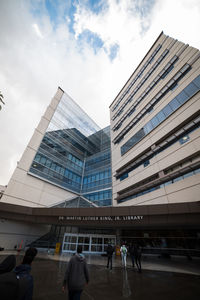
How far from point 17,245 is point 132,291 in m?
19.0

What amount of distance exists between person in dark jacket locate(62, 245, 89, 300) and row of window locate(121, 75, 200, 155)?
18342mm

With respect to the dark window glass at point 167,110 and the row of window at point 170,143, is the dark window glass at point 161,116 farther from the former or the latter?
the row of window at point 170,143

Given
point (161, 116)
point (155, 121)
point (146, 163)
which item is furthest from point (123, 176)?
→ point (161, 116)

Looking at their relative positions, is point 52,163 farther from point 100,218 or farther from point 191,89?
point 191,89

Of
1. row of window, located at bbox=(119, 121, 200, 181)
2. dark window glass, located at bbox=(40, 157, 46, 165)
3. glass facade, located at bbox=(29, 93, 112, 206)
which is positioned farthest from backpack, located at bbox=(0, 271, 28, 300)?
dark window glass, located at bbox=(40, 157, 46, 165)

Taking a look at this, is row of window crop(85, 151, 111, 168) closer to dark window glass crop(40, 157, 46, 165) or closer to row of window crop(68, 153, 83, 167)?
row of window crop(68, 153, 83, 167)

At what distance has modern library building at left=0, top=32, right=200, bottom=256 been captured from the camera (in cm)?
1349

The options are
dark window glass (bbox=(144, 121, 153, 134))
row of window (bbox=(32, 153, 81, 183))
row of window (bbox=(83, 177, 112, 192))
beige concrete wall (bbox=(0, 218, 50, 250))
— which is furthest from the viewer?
row of window (bbox=(83, 177, 112, 192))

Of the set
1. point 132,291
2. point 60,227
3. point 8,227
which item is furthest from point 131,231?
point 8,227

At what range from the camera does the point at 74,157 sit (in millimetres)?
31625

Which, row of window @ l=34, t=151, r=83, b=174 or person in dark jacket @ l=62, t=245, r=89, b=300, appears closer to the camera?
person in dark jacket @ l=62, t=245, r=89, b=300

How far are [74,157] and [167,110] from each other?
22.4 m

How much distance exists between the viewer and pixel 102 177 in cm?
2705

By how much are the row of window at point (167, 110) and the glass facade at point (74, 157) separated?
877cm
